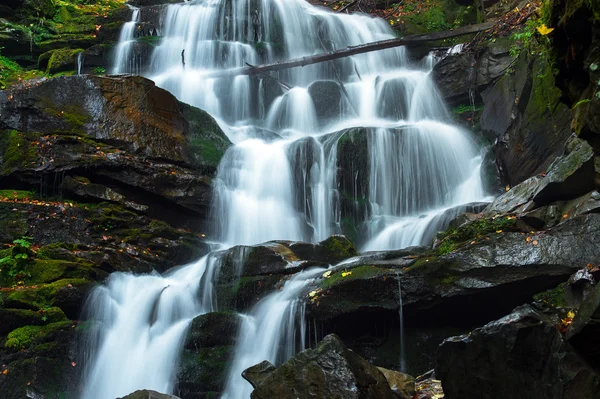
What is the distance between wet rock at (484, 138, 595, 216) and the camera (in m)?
6.68

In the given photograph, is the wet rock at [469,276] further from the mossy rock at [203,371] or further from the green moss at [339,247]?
the green moss at [339,247]

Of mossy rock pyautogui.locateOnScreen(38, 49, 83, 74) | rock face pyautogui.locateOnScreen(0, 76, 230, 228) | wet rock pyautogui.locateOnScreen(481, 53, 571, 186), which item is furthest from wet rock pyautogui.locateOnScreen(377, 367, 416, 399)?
mossy rock pyautogui.locateOnScreen(38, 49, 83, 74)

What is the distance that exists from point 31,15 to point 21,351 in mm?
15550

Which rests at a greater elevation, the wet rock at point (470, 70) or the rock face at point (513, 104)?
the wet rock at point (470, 70)

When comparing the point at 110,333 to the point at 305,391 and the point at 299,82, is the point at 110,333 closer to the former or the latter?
the point at 305,391

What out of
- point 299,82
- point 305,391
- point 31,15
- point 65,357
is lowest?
point 65,357

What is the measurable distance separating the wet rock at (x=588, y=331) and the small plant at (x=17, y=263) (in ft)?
26.5

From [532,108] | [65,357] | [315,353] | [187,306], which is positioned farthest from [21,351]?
[532,108]

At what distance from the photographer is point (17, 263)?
867 centimetres

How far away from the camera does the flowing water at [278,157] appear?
7.95 m

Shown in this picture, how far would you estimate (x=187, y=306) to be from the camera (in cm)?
890

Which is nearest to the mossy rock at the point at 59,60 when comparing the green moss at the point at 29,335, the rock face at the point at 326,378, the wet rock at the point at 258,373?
the green moss at the point at 29,335

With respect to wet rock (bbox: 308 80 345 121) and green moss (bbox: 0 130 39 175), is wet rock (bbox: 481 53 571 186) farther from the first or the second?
green moss (bbox: 0 130 39 175)

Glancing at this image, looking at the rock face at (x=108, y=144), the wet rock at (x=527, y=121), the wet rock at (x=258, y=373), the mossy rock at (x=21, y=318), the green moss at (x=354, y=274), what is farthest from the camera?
the rock face at (x=108, y=144)
